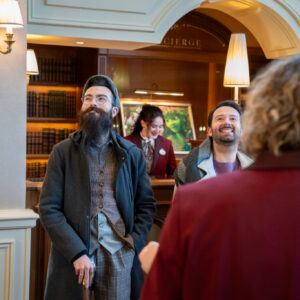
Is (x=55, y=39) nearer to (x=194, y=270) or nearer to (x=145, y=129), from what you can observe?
(x=145, y=129)

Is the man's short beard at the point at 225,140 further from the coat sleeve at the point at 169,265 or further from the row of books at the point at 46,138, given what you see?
the row of books at the point at 46,138

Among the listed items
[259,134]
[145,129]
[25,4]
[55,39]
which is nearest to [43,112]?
[145,129]

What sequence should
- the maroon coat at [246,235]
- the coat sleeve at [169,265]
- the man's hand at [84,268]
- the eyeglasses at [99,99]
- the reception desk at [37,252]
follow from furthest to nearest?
the reception desk at [37,252] → the eyeglasses at [99,99] → the man's hand at [84,268] → the coat sleeve at [169,265] → the maroon coat at [246,235]

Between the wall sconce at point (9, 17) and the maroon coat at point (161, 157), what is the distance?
2.34 m

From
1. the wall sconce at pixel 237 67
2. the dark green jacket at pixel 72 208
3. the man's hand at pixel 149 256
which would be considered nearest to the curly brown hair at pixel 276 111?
the man's hand at pixel 149 256

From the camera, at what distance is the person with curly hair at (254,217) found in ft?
3.06

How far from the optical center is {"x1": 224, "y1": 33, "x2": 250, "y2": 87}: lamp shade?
14.9ft

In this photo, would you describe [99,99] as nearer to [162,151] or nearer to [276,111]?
[276,111]

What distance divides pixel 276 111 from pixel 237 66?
369 cm

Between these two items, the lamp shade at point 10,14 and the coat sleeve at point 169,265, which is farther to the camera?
the lamp shade at point 10,14

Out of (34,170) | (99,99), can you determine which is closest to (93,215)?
(99,99)

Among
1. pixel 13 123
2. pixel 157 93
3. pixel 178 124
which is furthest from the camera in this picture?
pixel 178 124

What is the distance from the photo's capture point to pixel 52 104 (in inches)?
284

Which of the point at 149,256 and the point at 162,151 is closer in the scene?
the point at 149,256
